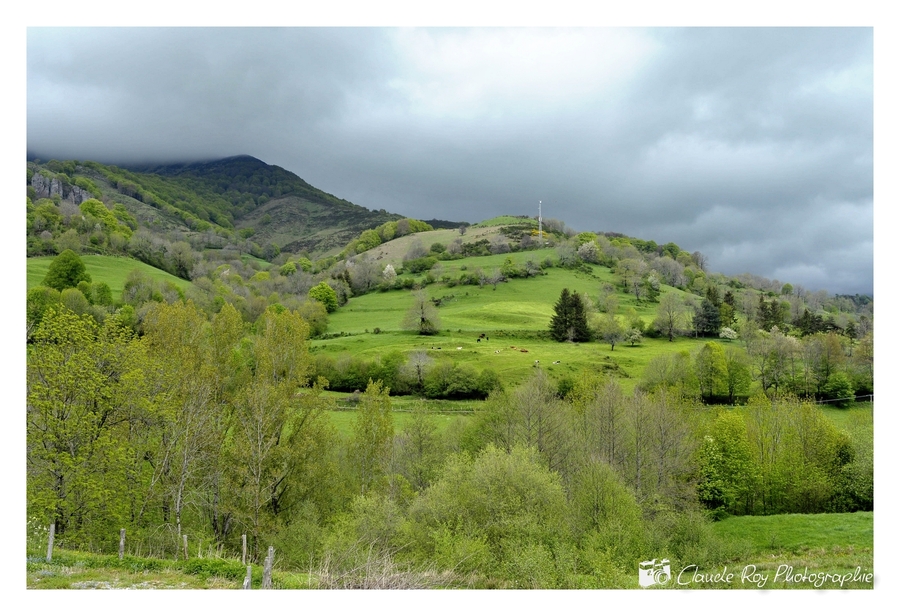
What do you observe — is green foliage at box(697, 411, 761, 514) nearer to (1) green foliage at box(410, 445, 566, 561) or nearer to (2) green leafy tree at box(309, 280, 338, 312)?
(1) green foliage at box(410, 445, 566, 561)

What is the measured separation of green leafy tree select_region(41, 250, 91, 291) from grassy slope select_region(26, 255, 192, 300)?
84.8 inches

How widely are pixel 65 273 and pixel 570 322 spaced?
84.7 metres

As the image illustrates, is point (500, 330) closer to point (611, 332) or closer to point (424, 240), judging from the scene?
point (611, 332)

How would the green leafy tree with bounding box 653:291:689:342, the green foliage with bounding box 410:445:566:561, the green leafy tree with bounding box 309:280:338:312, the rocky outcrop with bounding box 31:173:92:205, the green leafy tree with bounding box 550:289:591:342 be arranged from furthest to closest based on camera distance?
the rocky outcrop with bounding box 31:173:92:205 < the green leafy tree with bounding box 309:280:338:312 < the green leafy tree with bounding box 653:291:689:342 < the green leafy tree with bounding box 550:289:591:342 < the green foliage with bounding box 410:445:566:561

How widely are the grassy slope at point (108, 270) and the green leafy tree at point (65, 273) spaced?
215 centimetres

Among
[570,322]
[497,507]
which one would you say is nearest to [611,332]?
[570,322]

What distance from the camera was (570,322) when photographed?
96.8m

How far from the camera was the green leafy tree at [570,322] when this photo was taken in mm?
95812

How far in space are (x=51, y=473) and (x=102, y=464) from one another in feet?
5.83

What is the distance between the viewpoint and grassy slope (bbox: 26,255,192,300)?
85125mm

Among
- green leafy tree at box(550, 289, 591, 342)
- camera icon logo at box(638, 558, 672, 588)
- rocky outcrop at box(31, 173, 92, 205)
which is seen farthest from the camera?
rocky outcrop at box(31, 173, 92, 205)

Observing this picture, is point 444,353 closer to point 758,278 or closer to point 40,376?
point 40,376

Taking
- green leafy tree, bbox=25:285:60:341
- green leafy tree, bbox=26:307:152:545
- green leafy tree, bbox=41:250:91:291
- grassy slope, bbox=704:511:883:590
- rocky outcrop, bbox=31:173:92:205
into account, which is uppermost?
rocky outcrop, bbox=31:173:92:205

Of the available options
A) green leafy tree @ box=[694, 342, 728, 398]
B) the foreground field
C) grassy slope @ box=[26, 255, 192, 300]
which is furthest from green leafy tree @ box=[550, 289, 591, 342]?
grassy slope @ box=[26, 255, 192, 300]
